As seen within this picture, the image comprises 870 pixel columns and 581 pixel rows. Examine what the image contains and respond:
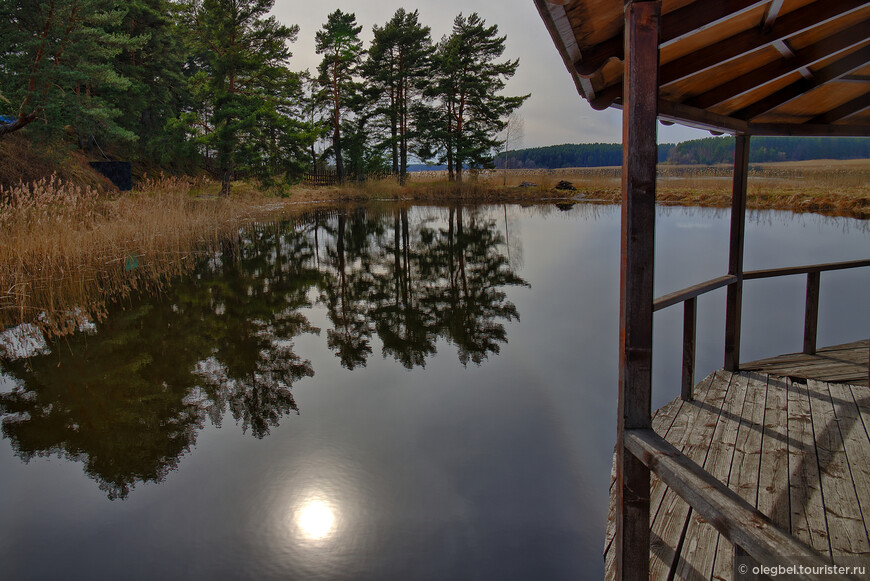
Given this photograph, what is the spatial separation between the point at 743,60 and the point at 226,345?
6709 millimetres

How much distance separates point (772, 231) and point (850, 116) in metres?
16.1

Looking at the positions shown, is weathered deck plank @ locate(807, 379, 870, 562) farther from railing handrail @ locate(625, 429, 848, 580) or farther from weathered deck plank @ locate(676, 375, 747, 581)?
railing handrail @ locate(625, 429, 848, 580)

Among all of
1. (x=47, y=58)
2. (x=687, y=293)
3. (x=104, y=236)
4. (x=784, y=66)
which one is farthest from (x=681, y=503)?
(x=47, y=58)

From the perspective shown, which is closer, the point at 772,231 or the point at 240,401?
the point at 240,401

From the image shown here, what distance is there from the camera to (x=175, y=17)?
85.8 ft

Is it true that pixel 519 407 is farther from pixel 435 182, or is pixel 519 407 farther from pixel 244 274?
pixel 435 182

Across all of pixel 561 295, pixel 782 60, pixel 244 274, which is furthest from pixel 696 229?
pixel 782 60

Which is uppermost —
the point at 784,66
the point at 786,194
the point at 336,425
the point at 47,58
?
the point at 47,58

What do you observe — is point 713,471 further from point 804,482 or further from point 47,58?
point 47,58

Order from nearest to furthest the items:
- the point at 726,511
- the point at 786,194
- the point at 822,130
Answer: the point at 726,511 → the point at 822,130 → the point at 786,194

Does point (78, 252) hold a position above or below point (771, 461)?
above

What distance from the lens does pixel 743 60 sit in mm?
3164

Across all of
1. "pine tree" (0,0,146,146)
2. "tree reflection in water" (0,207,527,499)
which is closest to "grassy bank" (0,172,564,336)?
"tree reflection in water" (0,207,527,499)

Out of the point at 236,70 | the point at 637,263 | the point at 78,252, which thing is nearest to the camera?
the point at 637,263
